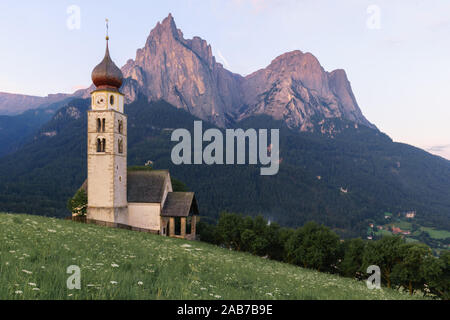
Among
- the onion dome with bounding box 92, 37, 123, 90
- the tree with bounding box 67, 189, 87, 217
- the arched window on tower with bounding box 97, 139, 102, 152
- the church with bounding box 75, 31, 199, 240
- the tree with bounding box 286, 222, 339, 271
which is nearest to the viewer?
the tree with bounding box 286, 222, 339, 271

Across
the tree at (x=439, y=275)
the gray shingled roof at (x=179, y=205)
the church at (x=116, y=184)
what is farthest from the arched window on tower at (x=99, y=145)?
the tree at (x=439, y=275)

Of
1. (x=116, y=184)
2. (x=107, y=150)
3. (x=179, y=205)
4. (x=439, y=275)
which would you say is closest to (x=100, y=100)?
(x=107, y=150)

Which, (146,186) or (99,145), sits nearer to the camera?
(99,145)

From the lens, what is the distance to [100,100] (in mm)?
52844

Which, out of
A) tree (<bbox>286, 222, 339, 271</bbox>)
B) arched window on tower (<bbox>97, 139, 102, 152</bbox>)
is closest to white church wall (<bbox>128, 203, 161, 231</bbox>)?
arched window on tower (<bbox>97, 139, 102, 152</bbox>)

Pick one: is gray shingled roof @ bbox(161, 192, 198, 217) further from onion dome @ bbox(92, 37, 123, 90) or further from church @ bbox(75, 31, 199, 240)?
onion dome @ bbox(92, 37, 123, 90)

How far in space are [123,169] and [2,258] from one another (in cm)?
4401

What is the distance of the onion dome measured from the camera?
5303 cm

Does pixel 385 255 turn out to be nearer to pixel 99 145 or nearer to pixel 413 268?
pixel 413 268

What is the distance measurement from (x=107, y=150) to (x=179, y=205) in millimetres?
14215
